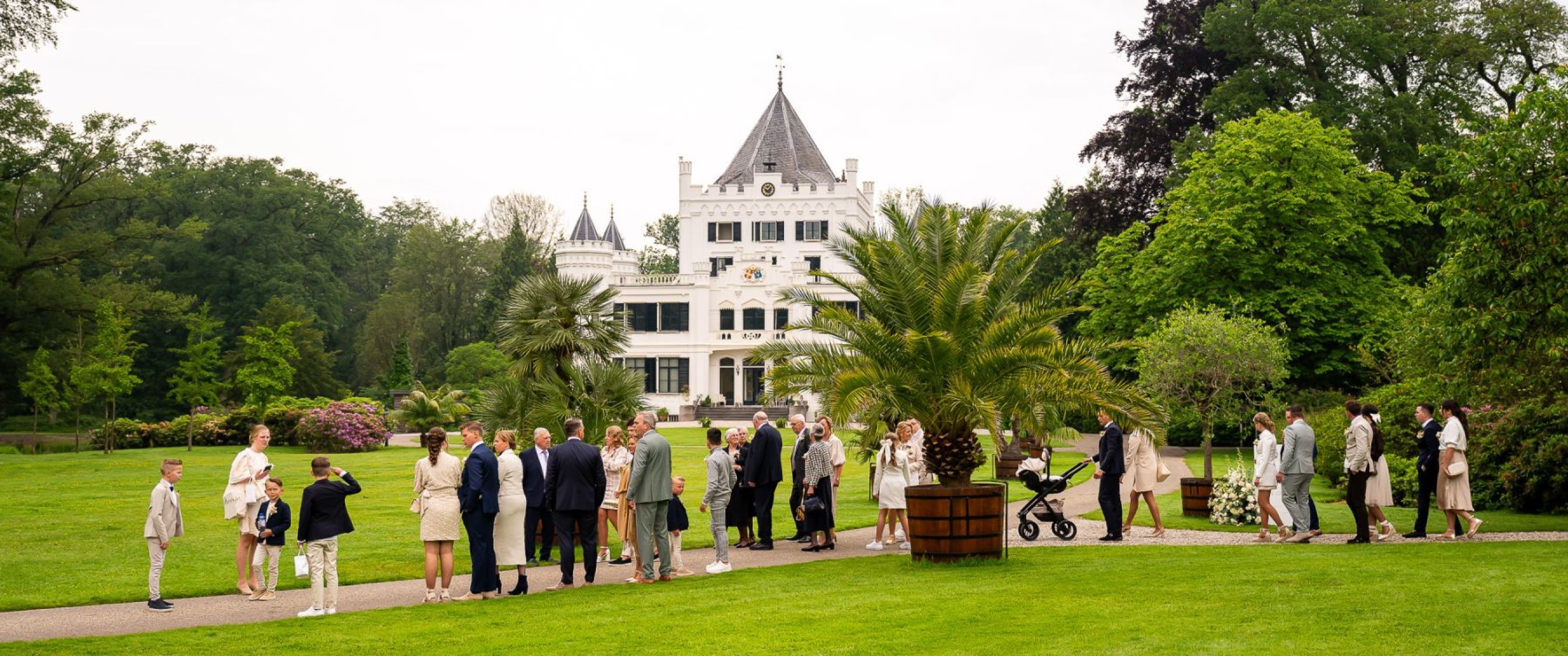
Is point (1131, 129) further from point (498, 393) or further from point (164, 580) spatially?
point (164, 580)

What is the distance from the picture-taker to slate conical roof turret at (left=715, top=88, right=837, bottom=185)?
73.1m

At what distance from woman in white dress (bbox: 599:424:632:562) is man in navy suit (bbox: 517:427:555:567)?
609mm

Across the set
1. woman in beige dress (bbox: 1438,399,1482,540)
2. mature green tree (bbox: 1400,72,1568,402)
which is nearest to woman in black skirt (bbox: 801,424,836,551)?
woman in beige dress (bbox: 1438,399,1482,540)

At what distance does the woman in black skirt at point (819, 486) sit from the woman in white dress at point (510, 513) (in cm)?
423

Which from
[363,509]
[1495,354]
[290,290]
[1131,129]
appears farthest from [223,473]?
[290,290]

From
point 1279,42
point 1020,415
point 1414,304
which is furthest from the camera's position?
point 1279,42

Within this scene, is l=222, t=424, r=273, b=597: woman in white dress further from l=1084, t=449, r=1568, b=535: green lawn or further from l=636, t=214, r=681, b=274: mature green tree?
l=636, t=214, r=681, b=274: mature green tree

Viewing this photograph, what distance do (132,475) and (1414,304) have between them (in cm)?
2598

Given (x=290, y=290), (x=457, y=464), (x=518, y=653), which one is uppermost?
(x=290, y=290)

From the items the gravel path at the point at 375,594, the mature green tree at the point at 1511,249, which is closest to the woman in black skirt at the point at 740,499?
the gravel path at the point at 375,594

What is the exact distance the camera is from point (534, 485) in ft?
45.9

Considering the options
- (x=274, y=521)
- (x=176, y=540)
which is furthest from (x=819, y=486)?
(x=176, y=540)

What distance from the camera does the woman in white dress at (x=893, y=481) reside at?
16297mm

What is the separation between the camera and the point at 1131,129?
147ft
